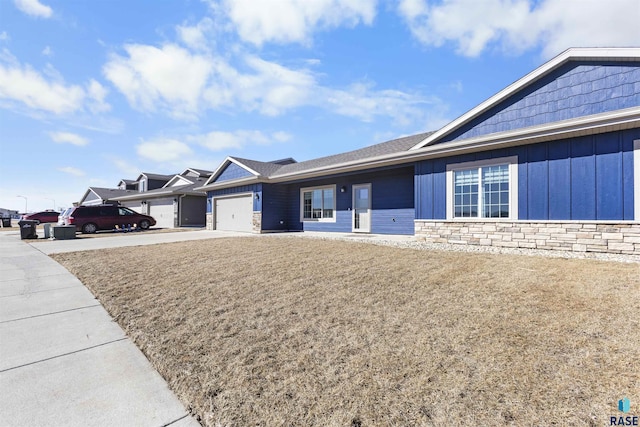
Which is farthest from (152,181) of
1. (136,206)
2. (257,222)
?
(257,222)

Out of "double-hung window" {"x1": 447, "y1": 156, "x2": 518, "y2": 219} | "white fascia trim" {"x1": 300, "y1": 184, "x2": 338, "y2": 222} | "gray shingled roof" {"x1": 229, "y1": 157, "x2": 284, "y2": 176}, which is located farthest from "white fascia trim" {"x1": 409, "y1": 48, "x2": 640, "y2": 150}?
"gray shingled roof" {"x1": 229, "y1": 157, "x2": 284, "y2": 176}

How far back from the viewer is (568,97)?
24.5 feet

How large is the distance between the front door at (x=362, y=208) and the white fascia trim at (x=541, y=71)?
11.7 feet

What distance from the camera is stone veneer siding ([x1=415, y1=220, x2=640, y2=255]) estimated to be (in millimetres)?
6527

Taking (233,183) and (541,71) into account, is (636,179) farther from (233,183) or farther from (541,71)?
(233,183)

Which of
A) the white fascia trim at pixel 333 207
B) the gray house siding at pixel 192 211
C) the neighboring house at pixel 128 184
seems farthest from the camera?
the neighboring house at pixel 128 184

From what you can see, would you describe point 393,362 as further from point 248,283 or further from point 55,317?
point 55,317

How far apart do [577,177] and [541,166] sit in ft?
2.62

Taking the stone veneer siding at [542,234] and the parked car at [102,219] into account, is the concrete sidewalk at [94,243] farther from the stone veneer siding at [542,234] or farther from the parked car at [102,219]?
the stone veneer siding at [542,234]

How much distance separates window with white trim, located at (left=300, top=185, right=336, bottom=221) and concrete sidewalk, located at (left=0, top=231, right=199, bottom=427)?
35.1 ft

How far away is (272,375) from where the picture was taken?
237 centimetres

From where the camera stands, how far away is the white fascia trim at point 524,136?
253 inches

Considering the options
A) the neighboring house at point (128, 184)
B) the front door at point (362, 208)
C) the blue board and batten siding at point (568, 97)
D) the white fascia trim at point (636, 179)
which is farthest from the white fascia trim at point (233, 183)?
the neighboring house at point (128, 184)

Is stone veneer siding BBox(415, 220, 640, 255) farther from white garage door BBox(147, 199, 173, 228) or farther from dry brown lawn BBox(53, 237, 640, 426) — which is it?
white garage door BBox(147, 199, 173, 228)
